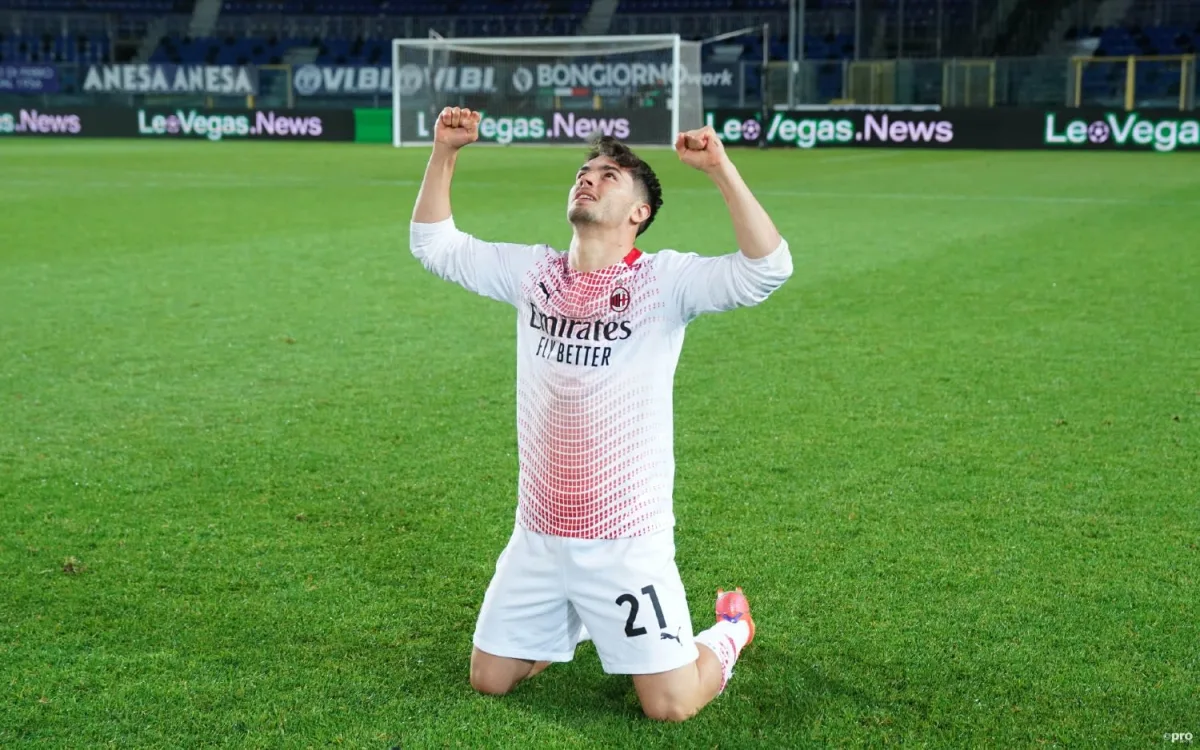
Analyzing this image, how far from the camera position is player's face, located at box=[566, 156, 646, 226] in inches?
144

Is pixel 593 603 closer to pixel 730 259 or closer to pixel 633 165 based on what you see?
pixel 730 259

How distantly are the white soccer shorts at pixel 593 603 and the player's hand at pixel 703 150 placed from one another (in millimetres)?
1028

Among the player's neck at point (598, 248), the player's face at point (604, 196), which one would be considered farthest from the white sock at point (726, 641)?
the player's face at point (604, 196)

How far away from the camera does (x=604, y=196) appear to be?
3.67 m

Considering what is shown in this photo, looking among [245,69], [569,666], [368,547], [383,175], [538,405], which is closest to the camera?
[538,405]

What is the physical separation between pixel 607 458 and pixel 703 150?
89 cm

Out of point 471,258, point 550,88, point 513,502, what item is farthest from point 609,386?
point 550,88

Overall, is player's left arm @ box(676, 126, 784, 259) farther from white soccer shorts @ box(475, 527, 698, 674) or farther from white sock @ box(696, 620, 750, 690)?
white sock @ box(696, 620, 750, 690)

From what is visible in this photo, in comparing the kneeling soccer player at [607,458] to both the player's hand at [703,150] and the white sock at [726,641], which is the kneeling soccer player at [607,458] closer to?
the white sock at [726,641]

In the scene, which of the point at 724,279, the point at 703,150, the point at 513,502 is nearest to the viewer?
the point at 703,150

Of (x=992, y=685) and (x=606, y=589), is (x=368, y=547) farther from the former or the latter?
(x=992, y=685)

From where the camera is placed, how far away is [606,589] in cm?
368

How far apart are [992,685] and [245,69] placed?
1745 inches

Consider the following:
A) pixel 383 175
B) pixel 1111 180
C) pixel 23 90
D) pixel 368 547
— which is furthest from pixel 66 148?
pixel 368 547
